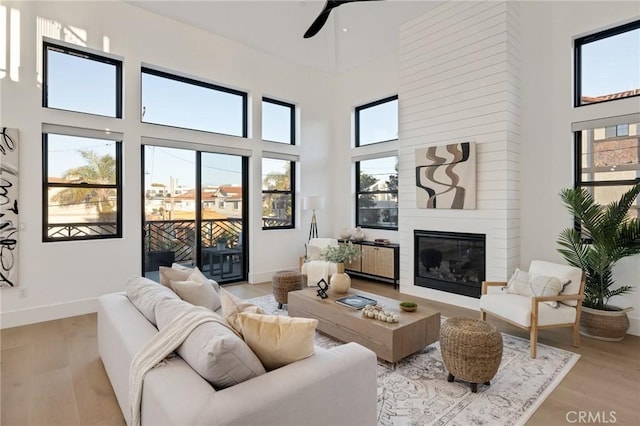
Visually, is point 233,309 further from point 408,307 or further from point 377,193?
point 377,193

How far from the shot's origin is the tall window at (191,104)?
504cm

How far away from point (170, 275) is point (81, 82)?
331 cm

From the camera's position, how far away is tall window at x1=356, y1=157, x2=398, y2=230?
618 centimetres

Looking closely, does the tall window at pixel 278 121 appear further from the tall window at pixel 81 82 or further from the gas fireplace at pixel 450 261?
the gas fireplace at pixel 450 261

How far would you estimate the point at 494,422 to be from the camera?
2150 mm

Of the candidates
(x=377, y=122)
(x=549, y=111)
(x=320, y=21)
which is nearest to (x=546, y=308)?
(x=549, y=111)

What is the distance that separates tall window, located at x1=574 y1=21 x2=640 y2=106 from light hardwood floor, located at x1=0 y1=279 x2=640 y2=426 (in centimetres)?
285

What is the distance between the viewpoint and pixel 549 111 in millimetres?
4273

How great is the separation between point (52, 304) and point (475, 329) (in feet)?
15.8

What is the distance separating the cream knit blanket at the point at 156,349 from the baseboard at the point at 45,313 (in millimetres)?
3339

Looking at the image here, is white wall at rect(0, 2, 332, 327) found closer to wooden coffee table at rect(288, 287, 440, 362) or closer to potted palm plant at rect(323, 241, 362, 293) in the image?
potted palm plant at rect(323, 241, 362, 293)

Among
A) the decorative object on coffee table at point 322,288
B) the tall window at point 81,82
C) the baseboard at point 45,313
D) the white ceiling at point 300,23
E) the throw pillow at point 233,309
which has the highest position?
the white ceiling at point 300,23

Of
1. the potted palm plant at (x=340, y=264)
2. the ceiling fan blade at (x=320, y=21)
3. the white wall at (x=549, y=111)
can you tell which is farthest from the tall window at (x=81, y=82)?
the white wall at (x=549, y=111)

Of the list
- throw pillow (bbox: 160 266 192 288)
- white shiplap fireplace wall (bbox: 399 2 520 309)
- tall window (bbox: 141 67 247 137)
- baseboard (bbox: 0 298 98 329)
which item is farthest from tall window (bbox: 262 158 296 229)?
A: throw pillow (bbox: 160 266 192 288)
